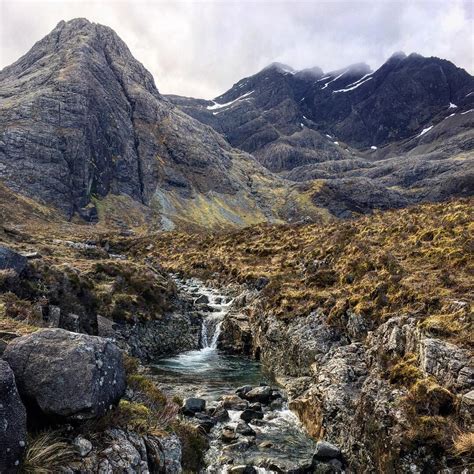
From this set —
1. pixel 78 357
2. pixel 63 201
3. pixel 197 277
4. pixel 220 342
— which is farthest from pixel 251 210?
pixel 78 357

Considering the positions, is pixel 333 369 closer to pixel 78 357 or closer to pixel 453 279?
pixel 453 279

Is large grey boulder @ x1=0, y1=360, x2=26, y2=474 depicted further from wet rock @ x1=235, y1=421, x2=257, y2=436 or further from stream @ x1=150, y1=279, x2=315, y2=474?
wet rock @ x1=235, y1=421, x2=257, y2=436

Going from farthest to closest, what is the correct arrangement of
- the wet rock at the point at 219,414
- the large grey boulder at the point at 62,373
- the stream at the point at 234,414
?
the wet rock at the point at 219,414, the stream at the point at 234,414, the large grey boulder at the point at 62,373

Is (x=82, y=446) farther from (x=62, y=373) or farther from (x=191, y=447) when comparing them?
(x=191, y=447)

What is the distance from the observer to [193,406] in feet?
70.3

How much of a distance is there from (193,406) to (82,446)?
1326 cm

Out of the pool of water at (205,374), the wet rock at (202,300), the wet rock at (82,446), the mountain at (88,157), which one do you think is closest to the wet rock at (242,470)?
the pool of water at (205,374)

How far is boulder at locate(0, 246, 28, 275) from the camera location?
81.9 feet

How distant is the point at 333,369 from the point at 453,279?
8599mm

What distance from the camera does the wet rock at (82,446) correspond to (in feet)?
29.1

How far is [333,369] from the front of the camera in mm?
20953

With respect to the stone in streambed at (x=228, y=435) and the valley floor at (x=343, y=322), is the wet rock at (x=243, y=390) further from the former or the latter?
the stone in streambed at (x=228, y=435)

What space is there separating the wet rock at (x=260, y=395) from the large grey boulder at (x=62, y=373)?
14.9 meters

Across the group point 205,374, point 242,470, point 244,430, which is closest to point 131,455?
point 242,470
